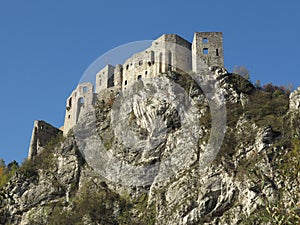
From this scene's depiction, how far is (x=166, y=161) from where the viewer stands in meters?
39.0

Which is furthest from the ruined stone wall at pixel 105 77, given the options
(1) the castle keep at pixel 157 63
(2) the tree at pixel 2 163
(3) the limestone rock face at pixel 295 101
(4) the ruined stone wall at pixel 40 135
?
(3) the limestone rock face at pixel 295 101

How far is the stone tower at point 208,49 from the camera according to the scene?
46000mm

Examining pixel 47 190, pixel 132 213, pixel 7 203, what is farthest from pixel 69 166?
pixel 132 213

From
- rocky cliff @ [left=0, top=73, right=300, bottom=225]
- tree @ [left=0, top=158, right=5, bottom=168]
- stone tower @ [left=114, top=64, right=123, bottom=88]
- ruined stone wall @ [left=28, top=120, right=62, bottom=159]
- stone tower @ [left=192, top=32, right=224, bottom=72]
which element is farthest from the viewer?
tree @ [left=0, top=158, right=5, bottom=168]

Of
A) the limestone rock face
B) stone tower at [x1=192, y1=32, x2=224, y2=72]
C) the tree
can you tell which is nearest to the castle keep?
stone tower at [x1=192, y1=32, x2=224, y2=72]

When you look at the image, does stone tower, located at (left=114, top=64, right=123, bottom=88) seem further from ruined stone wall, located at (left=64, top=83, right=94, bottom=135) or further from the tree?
the tree

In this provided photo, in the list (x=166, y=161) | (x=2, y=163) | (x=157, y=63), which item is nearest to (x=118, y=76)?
(x=157, y=63)

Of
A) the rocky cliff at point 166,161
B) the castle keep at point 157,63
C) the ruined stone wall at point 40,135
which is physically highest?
the castle keep at point 157,63

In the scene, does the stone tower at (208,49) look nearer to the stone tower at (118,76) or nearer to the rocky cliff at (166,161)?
the rocky cliff at (166,161)

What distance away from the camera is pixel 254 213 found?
Result: 97.2ft

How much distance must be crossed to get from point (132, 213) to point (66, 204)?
22.3 ft

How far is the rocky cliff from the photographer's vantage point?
1278 inches

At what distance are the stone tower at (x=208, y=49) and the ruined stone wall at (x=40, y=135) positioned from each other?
1780 centimetres

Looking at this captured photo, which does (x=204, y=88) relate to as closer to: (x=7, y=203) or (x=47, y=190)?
(x=47, y=190)
